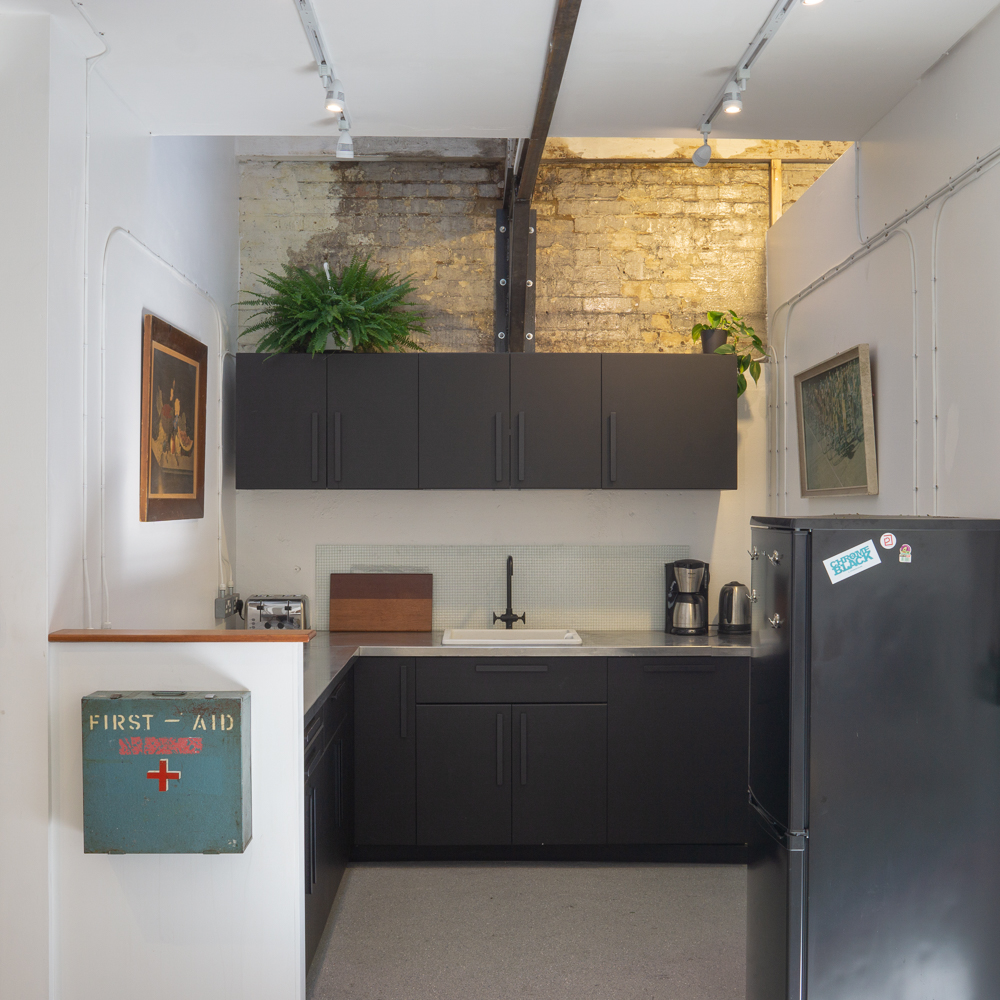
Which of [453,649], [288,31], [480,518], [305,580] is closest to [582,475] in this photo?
[480,518]

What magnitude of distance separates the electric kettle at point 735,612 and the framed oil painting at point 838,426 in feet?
1.82

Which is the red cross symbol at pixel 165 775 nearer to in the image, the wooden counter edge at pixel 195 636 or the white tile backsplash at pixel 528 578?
the wooden counter edge at pixel 195 636

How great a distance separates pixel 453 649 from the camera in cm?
343

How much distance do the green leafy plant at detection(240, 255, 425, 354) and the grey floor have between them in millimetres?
2216

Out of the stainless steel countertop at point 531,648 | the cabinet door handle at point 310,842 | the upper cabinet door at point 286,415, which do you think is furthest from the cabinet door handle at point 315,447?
the cabinet door handle at point 310,842

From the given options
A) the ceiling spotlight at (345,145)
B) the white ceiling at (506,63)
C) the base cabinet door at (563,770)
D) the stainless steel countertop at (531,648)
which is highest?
the white ceiling at (506,63)

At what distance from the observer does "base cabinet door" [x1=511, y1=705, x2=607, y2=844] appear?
341 centimetres

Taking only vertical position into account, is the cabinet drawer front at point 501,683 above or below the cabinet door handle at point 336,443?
below

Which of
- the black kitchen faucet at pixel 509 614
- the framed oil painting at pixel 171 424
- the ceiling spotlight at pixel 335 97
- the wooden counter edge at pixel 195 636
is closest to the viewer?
the wooden counter edge at pixel 195 636

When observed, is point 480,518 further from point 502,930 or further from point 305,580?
point 502,930

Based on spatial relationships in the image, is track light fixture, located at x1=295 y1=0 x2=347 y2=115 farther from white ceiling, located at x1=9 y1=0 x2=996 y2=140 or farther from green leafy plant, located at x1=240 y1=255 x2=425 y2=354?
green leafy plant, located at x1=240 y1=255 x2=425 y2=354

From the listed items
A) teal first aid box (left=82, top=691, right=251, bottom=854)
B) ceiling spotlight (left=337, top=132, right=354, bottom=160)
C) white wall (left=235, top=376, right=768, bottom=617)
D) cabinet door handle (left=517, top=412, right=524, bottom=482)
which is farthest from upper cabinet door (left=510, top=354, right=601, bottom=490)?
teal first aid box (left=82, top=691, right=251, bottom=854)

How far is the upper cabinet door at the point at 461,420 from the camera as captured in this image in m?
3.62

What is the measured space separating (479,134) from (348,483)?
1.52 m
